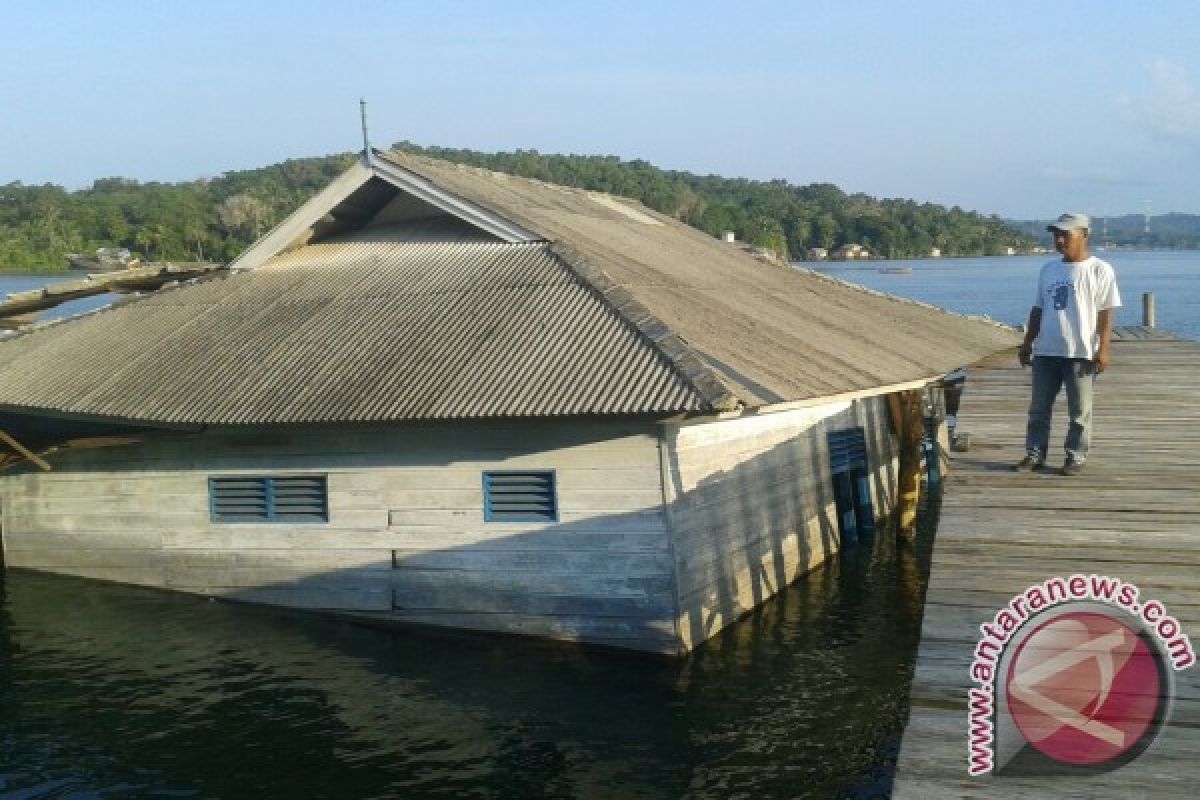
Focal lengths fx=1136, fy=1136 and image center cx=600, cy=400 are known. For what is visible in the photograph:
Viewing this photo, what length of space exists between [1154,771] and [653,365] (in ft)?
31.5

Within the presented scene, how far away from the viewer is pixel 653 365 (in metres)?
14.1

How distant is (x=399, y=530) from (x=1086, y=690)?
11264mm

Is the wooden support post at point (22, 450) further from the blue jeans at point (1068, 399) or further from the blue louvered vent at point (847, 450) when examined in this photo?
the blue jeans at point (1068, 399)

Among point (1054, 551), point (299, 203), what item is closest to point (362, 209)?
point (1054, 551)

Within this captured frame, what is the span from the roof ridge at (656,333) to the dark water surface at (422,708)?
359 cm

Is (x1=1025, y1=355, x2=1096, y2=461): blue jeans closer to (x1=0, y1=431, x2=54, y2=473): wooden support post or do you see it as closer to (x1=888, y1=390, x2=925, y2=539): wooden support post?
(x1=888, y1=390, x2=925, y2=539): wooden support post

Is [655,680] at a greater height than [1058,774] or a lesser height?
lesser

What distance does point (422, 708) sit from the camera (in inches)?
530

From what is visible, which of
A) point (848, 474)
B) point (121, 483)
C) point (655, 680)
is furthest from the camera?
point (848, 474)

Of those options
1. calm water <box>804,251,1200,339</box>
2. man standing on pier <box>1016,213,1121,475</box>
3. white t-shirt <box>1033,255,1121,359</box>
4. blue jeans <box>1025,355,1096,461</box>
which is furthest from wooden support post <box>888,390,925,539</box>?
calm water <box>804,251,1200,339</box>

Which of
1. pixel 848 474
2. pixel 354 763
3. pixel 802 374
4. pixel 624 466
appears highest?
pixel 802 374

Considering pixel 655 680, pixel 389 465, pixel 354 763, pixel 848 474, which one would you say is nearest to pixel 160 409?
pixel 389 465

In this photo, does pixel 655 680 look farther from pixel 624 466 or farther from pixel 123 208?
pixel 123 208

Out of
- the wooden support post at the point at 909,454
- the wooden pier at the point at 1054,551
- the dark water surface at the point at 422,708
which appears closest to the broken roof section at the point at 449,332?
the wooden support post at the point at 909,454
